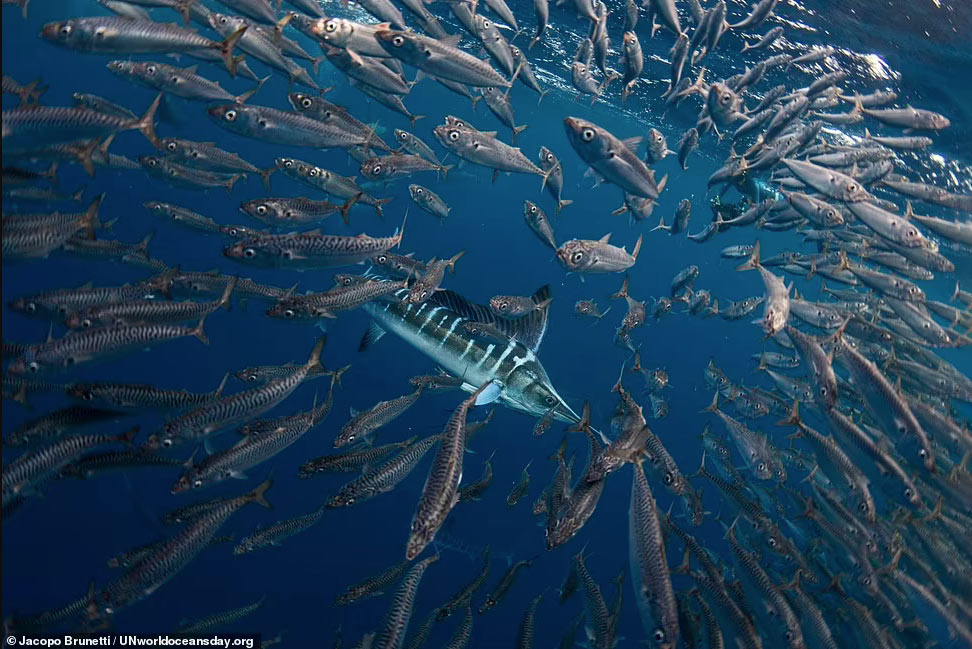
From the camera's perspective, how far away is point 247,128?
5496 mm

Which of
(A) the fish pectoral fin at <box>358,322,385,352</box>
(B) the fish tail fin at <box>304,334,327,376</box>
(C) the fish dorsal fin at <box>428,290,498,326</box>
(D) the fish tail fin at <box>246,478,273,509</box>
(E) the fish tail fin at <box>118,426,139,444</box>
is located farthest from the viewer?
(A) the fish pectoral fin at <box>358,322,385,352</box>

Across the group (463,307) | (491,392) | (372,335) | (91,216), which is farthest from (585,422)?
(91,216)

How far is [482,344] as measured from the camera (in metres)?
6.13

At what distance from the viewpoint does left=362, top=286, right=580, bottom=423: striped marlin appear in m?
5.96

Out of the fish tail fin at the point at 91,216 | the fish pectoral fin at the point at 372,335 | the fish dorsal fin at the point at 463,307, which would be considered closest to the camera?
the fish tail fin at the point at 91,216

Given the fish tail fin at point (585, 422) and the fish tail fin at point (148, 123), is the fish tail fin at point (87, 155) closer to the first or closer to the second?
the fish tail fin at point (148, 123)

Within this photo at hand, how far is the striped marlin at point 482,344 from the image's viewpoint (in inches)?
235

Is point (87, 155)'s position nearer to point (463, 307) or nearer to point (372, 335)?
point (372, 335)

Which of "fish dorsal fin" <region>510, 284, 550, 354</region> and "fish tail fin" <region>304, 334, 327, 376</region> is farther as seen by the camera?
"fish dorsal fin" <region>510, 284, 550, 354</region>

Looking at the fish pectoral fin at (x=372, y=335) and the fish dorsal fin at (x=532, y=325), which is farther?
the fish pectoral fin at (x=372, y=335)

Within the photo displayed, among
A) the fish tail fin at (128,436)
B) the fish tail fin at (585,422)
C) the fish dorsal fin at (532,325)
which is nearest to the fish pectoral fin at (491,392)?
the fish dorsal fin at (532,325)

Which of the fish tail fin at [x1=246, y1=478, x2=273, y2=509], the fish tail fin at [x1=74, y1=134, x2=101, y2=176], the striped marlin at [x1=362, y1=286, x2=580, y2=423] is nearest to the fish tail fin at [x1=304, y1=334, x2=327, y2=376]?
the fish tail fin at [x1=246, y1=478, x2=273, y2=509]

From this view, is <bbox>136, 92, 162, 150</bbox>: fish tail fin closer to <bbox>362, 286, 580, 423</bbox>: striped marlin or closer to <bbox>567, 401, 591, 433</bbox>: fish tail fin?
<bbox>362, 286, 580, 423</bbox>: striped marlin

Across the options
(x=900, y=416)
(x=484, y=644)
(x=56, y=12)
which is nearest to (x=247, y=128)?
(x=900, y=416)
